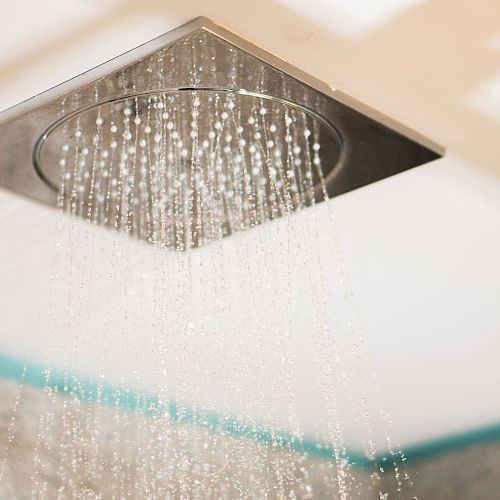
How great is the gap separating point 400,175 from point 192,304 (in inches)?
51.7

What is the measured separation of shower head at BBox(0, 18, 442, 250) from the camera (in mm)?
2467

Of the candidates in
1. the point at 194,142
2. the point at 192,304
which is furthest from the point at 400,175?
the point at 192,304

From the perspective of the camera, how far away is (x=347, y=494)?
6570 millimetres

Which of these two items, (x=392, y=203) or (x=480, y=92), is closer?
(x=480, y=92)

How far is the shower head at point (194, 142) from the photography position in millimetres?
2467

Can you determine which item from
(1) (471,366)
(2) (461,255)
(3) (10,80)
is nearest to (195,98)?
(3) (10,80)

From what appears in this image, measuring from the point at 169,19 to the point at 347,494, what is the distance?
5.04 m

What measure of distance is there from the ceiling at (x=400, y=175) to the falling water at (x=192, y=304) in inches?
5.1

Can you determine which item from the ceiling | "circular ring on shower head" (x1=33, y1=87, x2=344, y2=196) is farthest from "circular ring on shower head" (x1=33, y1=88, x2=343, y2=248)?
the ceiling

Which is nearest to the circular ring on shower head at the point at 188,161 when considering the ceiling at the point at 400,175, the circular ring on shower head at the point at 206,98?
the circular ring on shower head at the point at 206,98

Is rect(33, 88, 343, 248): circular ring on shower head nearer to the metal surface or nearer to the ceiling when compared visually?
the metal surface

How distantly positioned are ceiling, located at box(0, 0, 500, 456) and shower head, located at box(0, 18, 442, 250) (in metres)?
0.07

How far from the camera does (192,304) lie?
13.1ft

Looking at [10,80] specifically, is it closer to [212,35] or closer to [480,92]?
[212,35]
